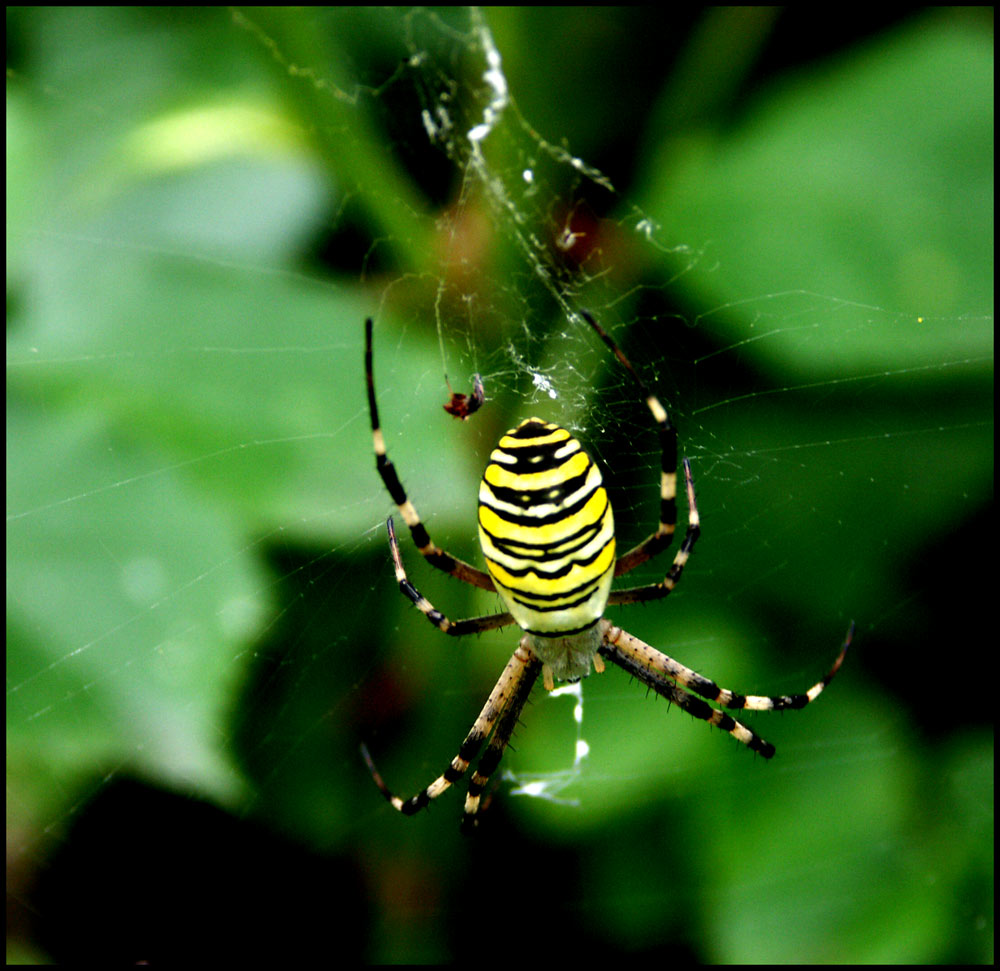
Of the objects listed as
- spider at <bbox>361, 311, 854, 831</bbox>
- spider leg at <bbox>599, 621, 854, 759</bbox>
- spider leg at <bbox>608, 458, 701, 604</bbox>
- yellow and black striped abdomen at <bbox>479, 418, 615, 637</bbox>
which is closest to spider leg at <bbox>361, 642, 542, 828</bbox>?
spider at <bbox>361, 311, 854, 831</bbox>

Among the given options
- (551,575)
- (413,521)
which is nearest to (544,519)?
(551,575)

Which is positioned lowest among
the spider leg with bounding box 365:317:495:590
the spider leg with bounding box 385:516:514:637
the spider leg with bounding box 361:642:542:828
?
the spider leg with bounding box 361:642:542:828

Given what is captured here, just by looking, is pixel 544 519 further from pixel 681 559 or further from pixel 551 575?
pixel 681 559

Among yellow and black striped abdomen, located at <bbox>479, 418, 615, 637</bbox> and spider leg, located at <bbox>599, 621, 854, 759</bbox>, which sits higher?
yellow and black striped abdomen, located at <bbox>479, 418, 615, 637</bbox>

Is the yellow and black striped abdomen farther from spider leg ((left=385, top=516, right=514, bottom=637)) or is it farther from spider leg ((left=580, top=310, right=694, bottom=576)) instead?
spider leg ((left=385, top=516, right=514, bottom=637))

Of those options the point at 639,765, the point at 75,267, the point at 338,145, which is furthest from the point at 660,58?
the point at 639,765

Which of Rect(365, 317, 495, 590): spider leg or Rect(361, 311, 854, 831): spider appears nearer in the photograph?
Rect(361, 311, 854, 831): spider

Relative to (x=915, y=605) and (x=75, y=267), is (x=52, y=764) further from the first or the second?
(x=915, y=605)
